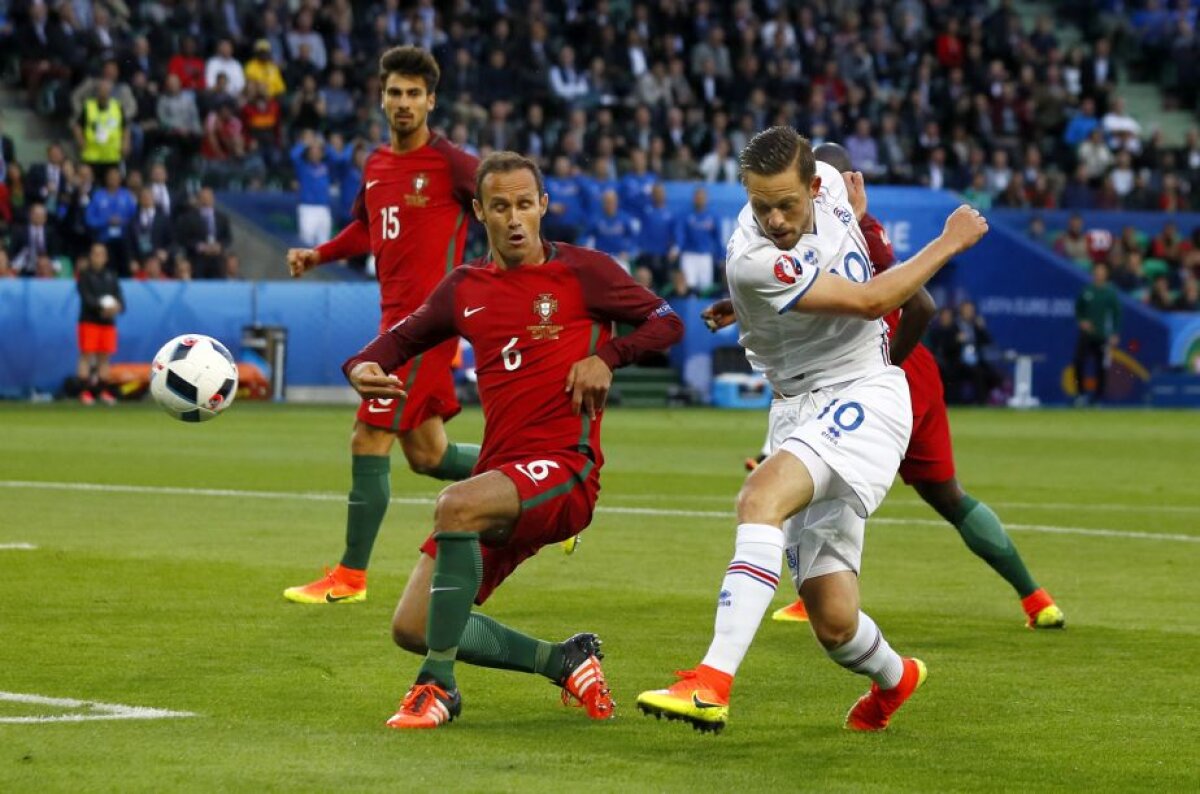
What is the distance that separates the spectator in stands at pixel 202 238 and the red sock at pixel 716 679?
941 inches

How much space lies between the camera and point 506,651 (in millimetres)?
7043

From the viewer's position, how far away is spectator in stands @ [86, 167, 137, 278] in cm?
2869

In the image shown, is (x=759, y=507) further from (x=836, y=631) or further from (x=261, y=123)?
(x=261, y=123)

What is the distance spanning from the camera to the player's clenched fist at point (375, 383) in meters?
6.84

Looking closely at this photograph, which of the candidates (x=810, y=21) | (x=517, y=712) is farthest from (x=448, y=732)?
(x=810, y=21)

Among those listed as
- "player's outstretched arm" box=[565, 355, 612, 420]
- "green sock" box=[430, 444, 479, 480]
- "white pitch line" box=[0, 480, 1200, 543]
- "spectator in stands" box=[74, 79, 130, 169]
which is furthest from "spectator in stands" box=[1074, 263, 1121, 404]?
"player's outstretched arm" box=[565, 355, 612, 420]

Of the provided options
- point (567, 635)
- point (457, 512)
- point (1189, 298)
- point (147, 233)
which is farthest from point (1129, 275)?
point (457, 512)

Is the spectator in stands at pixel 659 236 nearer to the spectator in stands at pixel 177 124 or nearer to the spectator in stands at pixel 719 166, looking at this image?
the spectator in stands at pixel 719 166

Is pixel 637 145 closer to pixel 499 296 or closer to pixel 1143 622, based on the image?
pixel 1143 622

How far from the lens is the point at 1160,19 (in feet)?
144

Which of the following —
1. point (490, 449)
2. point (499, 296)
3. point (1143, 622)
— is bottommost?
point (1143, 622)

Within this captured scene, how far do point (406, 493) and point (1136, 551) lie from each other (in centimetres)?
593

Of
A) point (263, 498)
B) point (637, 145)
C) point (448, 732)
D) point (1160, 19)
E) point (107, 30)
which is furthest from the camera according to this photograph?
point (1160, 19)

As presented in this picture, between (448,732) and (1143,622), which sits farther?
(1143,622)
